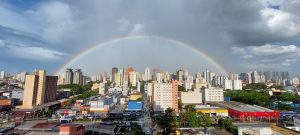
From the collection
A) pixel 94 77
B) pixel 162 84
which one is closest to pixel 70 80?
pixel 94 77

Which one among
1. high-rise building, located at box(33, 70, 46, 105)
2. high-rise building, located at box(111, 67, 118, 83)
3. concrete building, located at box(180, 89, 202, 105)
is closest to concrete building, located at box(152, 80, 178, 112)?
concrete building, located at box(180, 89, 202, 105)

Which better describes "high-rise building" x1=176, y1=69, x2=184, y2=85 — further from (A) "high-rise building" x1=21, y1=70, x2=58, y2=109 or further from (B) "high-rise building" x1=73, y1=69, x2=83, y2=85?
(A) "high-rise building" x1=21, y1=70, x2=58, y2=109

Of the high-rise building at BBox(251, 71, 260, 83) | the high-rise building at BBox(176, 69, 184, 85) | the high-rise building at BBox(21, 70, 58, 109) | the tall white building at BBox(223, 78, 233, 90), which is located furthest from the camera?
the high-rise building at BBox(251, 71, 260, 83)

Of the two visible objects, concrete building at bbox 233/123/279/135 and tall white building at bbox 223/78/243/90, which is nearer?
concrete building at bbox 233/123/279/135

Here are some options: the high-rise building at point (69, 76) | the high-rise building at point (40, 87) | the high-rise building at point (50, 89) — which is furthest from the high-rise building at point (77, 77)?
the high-rise building at point (40, 87)

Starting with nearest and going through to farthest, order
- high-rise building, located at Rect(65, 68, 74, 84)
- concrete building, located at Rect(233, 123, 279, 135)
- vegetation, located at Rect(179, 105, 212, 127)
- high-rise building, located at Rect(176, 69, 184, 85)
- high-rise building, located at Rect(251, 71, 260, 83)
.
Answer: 1. concrete building, located at Rect(233, 123, 279, 135)
2. vegetation, located at Rect(179, 105, 212, 127)
3. high-rise building, located at Rect(176, 69, 184, 85)
4. high-rise building, located at Rect(65, 68, 74, 84)
5. high-rise building, located at Rect(251, 71, 260, 83)

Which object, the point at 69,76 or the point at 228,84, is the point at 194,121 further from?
the point at 69,76
